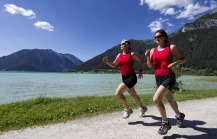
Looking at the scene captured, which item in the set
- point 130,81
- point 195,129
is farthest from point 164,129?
point 130,81

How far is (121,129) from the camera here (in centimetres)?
563

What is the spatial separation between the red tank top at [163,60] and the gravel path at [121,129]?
1.73 m

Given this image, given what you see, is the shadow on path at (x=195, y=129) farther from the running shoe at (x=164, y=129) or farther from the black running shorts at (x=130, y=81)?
the black running shorts at (x=130, y=81)

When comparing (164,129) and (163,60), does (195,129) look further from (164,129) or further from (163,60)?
(163,60)

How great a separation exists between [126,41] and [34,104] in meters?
7.01

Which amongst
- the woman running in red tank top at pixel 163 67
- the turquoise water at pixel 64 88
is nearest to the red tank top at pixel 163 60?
the woman running in red tank top at pixel 163 67

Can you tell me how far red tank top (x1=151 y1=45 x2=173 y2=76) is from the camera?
4852mm

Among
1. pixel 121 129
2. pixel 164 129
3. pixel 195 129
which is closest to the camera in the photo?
pixel 164 129

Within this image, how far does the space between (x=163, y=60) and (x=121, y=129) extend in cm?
243

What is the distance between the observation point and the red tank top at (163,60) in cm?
485

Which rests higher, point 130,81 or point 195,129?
point 130,81

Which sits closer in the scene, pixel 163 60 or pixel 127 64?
pixel 163 60

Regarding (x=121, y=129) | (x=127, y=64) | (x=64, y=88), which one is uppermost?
(x=127, y=64)

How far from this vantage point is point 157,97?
4.86 meters
